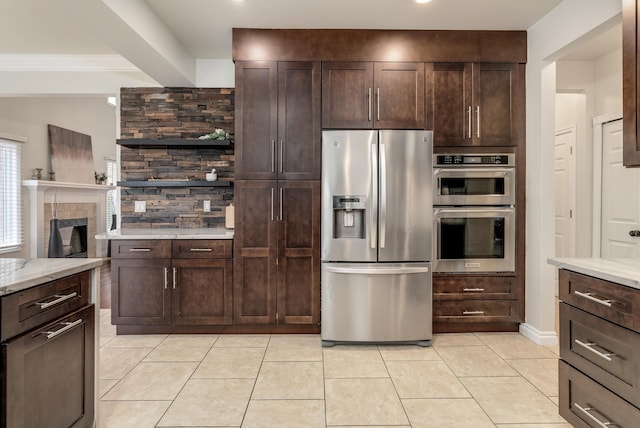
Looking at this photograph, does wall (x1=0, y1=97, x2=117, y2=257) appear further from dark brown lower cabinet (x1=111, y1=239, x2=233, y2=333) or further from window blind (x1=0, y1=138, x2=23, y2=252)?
dark brown lower cabinet (x1=111, y1=239, x2=233, y2=333)

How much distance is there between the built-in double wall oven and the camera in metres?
3.32

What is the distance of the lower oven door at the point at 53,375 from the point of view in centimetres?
133

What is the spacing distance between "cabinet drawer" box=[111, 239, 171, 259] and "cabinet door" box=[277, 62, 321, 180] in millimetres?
1184

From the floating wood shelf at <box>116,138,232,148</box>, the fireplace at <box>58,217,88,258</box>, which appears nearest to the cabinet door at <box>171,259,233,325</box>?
the floating wood shelf at <box>116,138,232,148</box>

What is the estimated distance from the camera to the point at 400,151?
3084mm

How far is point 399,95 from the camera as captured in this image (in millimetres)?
3305

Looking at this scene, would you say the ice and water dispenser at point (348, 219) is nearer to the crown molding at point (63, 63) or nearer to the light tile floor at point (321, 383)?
the light tile floor at point (321, 383)

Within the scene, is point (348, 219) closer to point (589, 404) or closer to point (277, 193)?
point (277, 193)

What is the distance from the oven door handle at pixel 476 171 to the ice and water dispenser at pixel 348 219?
795 mm

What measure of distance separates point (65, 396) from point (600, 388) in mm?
2318

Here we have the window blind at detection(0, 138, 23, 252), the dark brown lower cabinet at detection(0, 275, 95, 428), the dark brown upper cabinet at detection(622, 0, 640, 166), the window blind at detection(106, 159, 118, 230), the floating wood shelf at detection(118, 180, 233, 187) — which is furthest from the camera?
the window blind at detection(106, 159, 118, 230)

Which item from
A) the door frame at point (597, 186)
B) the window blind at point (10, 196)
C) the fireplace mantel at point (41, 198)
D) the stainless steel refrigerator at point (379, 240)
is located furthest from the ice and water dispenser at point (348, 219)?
the fireplace mantel at point (41, 198)

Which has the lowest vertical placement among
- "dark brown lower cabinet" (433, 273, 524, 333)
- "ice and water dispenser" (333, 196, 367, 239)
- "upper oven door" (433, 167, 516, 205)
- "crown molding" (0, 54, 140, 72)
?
"dark brown lower cabinet" (433, 273, 524, 333)

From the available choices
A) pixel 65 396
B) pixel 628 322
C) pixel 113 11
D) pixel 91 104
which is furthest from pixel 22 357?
pixel 91 104
